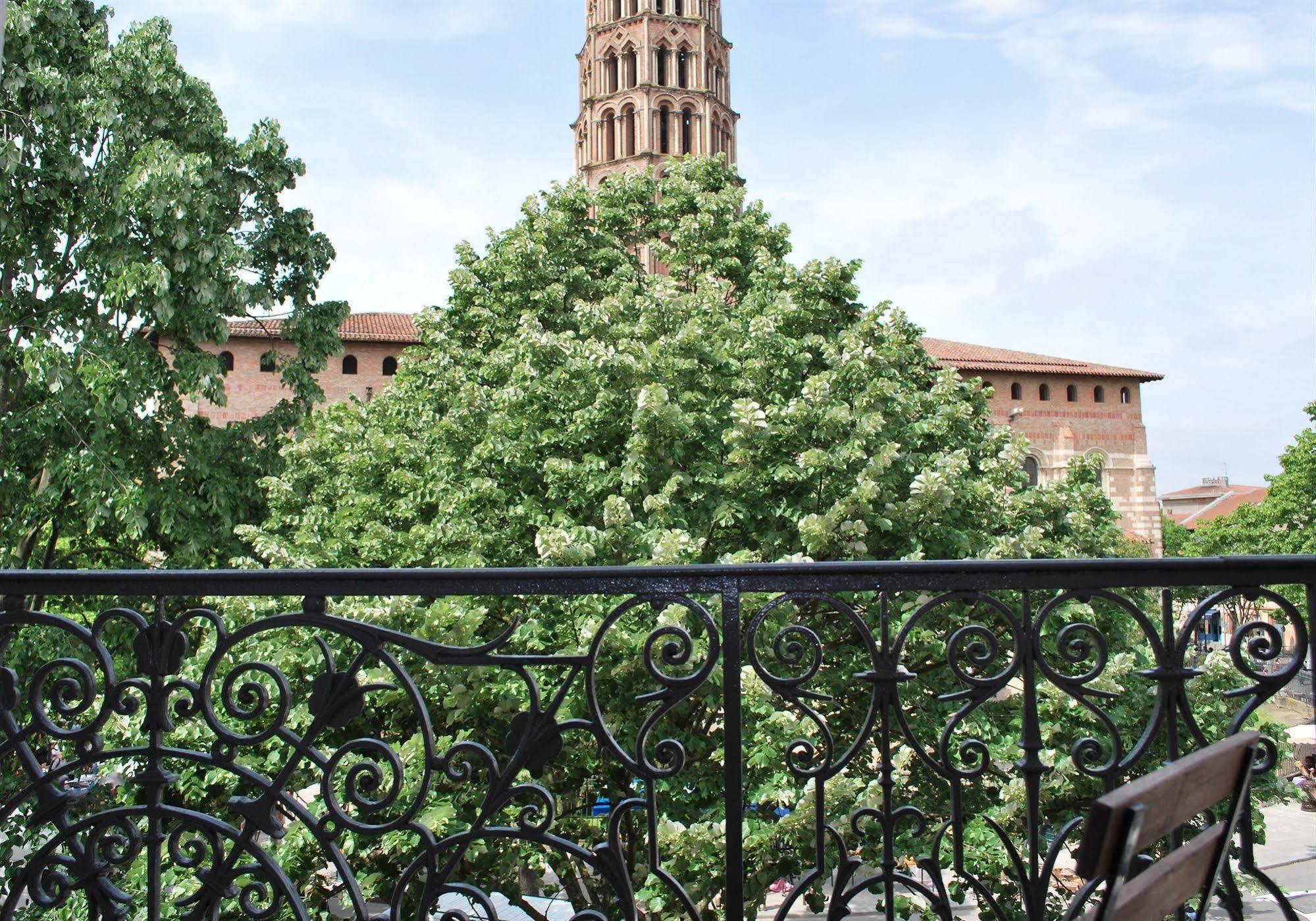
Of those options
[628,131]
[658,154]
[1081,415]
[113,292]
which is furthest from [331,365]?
[1081,415]

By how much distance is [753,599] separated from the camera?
981cm

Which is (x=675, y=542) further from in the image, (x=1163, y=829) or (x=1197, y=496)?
(x=1197, y=496)

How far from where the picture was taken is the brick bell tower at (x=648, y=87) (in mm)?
45594

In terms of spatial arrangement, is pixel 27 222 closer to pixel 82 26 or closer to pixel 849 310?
pixel 82 26

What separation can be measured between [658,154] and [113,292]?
108ft

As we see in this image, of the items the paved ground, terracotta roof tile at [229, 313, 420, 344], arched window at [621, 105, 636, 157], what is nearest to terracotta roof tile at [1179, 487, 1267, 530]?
arched window at [621, 105, 636, 157]

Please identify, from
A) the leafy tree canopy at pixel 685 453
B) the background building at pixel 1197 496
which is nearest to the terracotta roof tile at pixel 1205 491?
the background building at pixel 1197 496

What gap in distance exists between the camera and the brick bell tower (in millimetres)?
45594

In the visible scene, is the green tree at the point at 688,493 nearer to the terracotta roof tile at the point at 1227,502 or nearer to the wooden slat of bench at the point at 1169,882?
the wooden slat of bench at the point at 1169,882

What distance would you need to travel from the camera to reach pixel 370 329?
4581cm

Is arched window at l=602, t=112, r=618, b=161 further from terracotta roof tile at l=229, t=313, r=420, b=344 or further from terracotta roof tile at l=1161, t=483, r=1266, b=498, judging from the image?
terracotta roof tile at l=1161, t=483, r=1266, b=498

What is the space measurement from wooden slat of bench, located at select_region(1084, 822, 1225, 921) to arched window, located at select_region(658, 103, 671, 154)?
152 ft

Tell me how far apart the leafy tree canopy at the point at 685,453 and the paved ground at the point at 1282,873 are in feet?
25.4

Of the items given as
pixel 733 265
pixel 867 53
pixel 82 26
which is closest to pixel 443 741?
pixel 867 53
